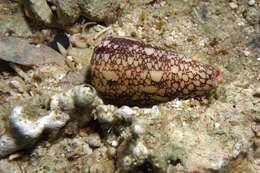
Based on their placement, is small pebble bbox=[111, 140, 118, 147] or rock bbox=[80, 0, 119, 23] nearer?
small pebble bbox=[111, 140, 118, 147]

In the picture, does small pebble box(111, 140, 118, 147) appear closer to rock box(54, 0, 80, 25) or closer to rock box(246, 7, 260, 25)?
rock box(54, 0, 80, 25)

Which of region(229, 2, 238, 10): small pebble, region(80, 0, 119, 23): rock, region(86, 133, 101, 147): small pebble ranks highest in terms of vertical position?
region(80, 0, 119, 23): rock

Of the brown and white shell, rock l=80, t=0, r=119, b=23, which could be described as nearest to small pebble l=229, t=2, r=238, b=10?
the brown and white shell

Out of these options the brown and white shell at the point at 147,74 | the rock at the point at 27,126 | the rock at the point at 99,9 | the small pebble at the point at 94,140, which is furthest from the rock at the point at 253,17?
the rock at the point at 27,126

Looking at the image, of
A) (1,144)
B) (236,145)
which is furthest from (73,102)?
(236,145)

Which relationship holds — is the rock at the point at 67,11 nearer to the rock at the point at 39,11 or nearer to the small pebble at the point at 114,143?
the rock at the point at 39,11

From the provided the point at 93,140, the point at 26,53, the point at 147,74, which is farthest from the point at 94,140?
the point at 26,53

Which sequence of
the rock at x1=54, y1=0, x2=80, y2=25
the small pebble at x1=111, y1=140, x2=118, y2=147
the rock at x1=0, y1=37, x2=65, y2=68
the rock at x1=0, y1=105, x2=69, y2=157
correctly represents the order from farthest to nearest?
the rock at x1=54, y1=0, x2=80, y2=25, the rock at x1=0, y1=37, x2=65, y2=68, the small pebble at x1=111, y1=140, x2=118, y2=147, the rock at x1=0, y1=105, x2=69, y2=157
